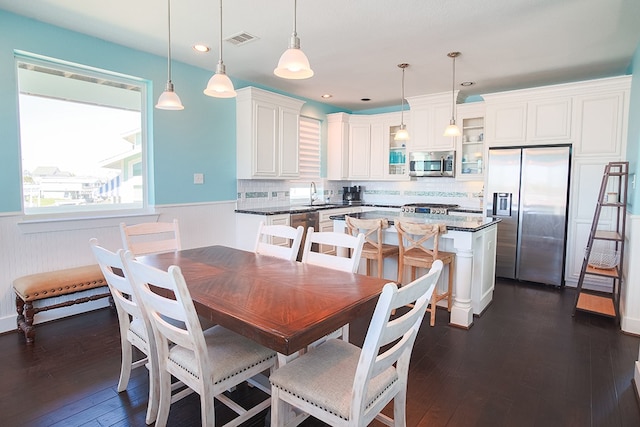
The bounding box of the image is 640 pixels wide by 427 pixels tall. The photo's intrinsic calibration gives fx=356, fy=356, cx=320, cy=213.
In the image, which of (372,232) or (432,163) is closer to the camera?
(372,232)

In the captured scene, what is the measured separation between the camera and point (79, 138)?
11.0 ft

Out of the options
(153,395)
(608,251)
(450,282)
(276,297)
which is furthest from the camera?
(608,251)

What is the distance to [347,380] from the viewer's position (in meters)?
1.42

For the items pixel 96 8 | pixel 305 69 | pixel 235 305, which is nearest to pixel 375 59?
pixel 305 69

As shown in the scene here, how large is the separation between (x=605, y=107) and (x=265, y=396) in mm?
4586

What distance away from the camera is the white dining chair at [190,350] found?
1.37m

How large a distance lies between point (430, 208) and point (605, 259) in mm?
2120

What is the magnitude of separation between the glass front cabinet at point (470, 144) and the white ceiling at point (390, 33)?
2.00 feet

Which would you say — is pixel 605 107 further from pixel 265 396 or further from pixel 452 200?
pixel 265 396

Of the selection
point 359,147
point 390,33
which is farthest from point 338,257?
point 359,147

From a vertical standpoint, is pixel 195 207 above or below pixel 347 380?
above

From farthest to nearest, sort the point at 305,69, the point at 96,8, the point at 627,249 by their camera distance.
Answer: the point at 627,249
the point at 96,8
the point at 305,69

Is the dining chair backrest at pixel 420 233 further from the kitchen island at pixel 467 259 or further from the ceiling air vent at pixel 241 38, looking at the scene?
the ceiling air vent at pixel 241 38

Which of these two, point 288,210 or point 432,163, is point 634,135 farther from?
point 288,210
